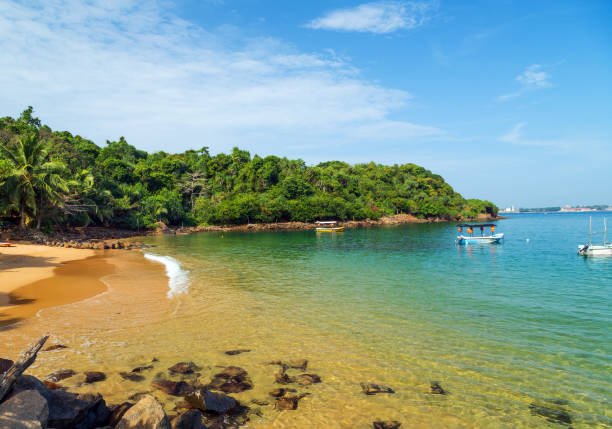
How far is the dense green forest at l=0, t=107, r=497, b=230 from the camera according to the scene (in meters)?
43.6

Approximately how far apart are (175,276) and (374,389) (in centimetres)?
1896

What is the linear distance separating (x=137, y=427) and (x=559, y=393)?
9354 mm

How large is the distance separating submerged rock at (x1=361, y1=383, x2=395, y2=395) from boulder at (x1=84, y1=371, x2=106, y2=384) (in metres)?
6.38

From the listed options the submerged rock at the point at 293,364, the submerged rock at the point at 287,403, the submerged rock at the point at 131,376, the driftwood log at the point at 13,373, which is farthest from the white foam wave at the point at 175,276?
the driftwood log at the point at 13,373

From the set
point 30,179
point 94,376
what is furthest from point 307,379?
point 30,179

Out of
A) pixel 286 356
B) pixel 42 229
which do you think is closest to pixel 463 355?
pixel 286 356

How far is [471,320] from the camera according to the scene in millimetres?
14812

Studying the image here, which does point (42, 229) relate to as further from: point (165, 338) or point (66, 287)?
point (165, 338)

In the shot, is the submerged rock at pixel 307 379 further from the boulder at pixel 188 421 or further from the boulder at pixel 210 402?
the boulder at pixel 188 421

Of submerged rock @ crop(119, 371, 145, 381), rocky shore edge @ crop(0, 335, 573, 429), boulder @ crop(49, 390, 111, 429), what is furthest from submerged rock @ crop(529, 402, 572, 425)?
submerged rock @ crop(119, 371, 145, 381)

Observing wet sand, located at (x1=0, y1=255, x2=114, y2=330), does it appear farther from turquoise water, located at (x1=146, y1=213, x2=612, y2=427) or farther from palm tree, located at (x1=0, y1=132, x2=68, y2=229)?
palm tree, located at (x1=0, y1=132, x2=68, y2=229)

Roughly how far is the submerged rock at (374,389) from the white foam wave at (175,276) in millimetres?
12607

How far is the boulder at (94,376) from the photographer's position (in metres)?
9.00

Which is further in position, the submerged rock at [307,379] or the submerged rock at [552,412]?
the submerged rock at [307,379]
